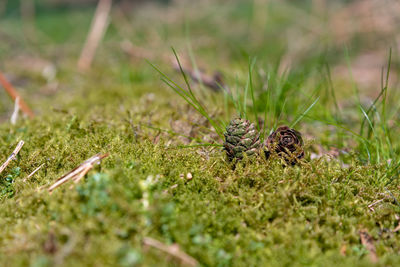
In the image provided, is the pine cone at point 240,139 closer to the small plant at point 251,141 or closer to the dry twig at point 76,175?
the small plant at point 251,141

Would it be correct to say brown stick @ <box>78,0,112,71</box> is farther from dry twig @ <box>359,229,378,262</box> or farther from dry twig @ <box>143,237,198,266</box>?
dry twig @ <box>359,229,378,262</box>

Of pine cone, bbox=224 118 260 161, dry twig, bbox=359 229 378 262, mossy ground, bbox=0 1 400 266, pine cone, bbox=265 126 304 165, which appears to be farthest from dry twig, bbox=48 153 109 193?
dry twig, bbox=359 229 378 262

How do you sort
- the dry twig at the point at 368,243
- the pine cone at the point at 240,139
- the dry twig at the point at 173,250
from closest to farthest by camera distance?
1. the dry twig at the point at 173,250
2. the dry twig at the point at 368,243
3. the pine cone at the point at 240,139

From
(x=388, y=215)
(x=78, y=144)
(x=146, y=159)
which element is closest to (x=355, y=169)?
(x=388, y=215)

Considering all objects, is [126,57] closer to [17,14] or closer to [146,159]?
[146,159]

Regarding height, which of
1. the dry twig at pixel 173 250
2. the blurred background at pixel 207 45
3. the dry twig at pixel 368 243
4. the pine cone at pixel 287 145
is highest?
the pine cone at pixel 287 145

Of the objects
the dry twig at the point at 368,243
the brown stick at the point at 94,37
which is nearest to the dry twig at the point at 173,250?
the dry twig at the point at 368,243
